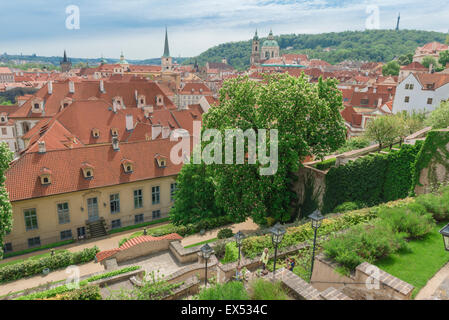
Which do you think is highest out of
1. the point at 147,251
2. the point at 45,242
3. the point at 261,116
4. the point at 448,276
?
the point at 261,116

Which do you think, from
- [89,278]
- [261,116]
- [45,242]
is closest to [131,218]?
[45,242]

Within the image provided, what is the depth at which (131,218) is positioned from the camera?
28.7 metres

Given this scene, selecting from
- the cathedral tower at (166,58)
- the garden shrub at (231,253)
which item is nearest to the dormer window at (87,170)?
the garden shrub at (231,253)

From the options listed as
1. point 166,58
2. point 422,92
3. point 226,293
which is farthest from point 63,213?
point 166,58

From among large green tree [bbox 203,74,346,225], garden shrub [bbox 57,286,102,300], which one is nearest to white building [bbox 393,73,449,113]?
large green tree [bbox 203,74,346,225]

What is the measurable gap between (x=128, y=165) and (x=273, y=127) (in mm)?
14336

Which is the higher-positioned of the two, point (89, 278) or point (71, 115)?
point (71, 115)

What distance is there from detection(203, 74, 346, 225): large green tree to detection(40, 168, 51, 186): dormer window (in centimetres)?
1297

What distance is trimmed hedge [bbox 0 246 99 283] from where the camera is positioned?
61.9 ft

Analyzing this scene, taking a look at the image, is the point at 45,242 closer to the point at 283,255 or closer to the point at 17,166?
the point at 17,166

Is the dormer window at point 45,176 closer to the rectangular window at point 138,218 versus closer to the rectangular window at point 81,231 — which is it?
the rectangular window at point 81,231

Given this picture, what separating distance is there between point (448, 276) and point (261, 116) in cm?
1287

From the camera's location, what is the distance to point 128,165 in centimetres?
2834
